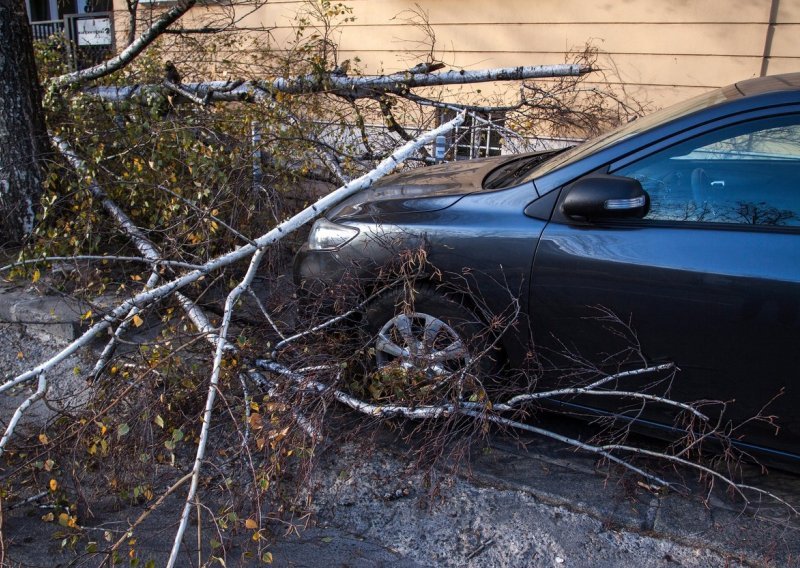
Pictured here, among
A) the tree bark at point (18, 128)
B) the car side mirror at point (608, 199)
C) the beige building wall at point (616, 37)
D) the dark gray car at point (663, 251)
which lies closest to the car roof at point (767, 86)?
the dark gray car at point (663, 251)

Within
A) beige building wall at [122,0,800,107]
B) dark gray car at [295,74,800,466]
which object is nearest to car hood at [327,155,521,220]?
dark gray car at [295,74,800,466]

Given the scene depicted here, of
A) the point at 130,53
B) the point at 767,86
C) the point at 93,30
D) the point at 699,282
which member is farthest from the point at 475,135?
the point at 93,30

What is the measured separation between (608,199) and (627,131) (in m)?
0.61

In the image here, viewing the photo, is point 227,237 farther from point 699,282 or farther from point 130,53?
point 699,282

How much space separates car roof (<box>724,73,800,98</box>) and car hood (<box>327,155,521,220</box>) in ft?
3.97

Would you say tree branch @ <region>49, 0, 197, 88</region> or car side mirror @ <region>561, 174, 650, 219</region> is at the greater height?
tree branch @ <region>49, 0, 197, 88</region>

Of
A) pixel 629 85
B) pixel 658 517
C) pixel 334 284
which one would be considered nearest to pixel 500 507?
pixel 658 517

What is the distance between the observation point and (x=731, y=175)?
2990mm

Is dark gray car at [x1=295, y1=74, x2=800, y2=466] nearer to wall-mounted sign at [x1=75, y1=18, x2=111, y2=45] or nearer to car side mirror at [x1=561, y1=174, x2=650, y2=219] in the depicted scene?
car side mirror at [x1=561, y1=174, x2=650, y2=219]

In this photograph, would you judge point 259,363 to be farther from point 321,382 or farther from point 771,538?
point 771,538

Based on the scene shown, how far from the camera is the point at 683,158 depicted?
303cm

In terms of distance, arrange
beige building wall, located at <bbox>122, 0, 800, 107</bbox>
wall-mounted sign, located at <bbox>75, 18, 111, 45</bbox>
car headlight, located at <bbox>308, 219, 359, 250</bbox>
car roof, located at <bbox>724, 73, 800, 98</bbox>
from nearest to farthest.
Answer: car roof, located at <bbox>724, 73, 800, 98</bbox> → car headlight, located at <bbox>308, 219, 359, 250</bbox> → beige building wall, located at <bbox>122, 0, 800, 107</bbox> → wall-mounted sign, located at <bbox>75, 18, 111, 45</bbox>

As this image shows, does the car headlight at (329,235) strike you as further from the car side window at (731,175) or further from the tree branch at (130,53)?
the tree branch at (130,53)

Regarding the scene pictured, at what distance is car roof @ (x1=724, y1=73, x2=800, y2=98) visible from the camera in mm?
2941
